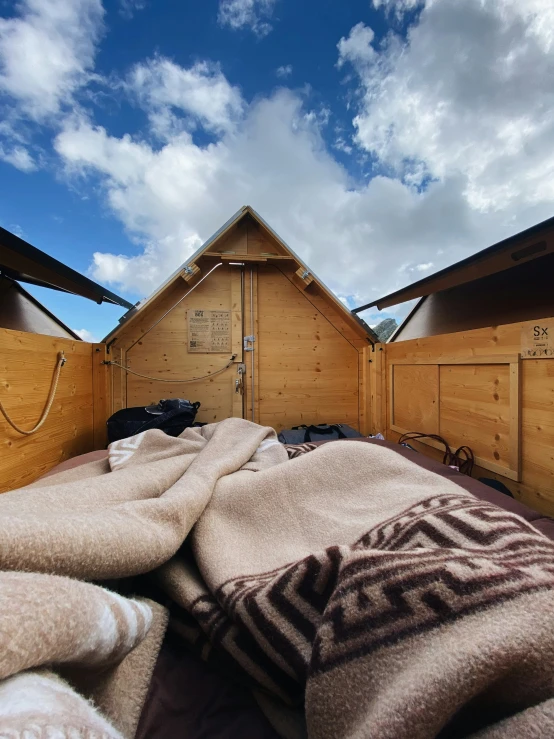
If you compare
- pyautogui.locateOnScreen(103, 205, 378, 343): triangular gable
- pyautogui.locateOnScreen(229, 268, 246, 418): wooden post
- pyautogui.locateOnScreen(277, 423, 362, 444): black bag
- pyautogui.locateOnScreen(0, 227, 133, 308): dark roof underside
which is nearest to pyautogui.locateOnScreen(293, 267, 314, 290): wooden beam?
pyautogui.locateOnScreen(103, 205, 378, 343): triangular gable

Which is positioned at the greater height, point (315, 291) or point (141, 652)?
point (315, 291)

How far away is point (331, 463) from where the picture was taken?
0.73 meters

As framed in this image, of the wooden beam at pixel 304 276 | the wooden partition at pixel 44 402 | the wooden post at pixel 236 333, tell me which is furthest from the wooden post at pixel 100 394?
the wooden beam at pixel 304 276

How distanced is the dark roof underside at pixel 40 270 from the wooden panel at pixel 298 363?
1.38 m

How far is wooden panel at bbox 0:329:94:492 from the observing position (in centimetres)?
145

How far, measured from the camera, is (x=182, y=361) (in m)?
2.71

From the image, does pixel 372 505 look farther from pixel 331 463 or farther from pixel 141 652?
pixel 141 652

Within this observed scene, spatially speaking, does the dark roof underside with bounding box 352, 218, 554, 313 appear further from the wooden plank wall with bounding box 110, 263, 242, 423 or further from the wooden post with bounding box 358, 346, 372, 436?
the wooden plank wall with bounding box 110, 263, 242, 423

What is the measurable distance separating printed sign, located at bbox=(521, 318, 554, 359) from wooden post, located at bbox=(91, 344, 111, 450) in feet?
9.25

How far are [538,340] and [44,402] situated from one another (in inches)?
102

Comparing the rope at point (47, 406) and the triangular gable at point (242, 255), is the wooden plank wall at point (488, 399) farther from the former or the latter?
the rope at point (47, 406)

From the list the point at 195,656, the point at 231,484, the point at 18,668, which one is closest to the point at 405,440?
the point at 231,484

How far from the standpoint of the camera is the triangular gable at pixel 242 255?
2.46m

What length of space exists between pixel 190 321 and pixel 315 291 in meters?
1.23
